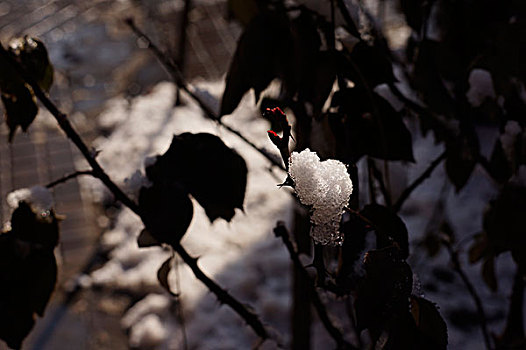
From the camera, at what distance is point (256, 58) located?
0.89m

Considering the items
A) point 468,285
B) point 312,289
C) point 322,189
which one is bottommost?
point 468,285

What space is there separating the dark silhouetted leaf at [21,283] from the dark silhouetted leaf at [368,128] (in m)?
0.45

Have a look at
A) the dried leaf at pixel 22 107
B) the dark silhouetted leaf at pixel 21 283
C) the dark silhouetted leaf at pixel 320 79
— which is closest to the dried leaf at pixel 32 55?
the dried leaf at pixel 22 107

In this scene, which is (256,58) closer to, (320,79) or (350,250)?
(320,79)

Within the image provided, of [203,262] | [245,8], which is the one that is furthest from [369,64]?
[203,262]

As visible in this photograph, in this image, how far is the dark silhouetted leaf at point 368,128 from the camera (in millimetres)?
920

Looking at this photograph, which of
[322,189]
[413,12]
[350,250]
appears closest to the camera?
[322,189]

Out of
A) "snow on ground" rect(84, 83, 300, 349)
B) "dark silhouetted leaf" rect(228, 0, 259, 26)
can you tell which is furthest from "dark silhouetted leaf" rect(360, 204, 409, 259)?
"snow on ground" rect(84, 83, 300, 349)

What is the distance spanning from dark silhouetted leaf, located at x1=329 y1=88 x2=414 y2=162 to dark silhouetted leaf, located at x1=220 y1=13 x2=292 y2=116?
0.12 meters

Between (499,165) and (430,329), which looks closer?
(430,329)

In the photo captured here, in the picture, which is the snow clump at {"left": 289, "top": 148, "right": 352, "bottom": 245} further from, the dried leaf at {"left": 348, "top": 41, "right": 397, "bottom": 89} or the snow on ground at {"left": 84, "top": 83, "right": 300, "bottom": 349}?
the snow on ground at {"left": 84, "top": 83, "right": 300, "bottom": 349}

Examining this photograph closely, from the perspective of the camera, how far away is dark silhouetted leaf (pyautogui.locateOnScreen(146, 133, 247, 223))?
88 centimetres

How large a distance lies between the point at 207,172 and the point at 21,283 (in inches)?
11.6

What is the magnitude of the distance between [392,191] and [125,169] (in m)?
2.49
